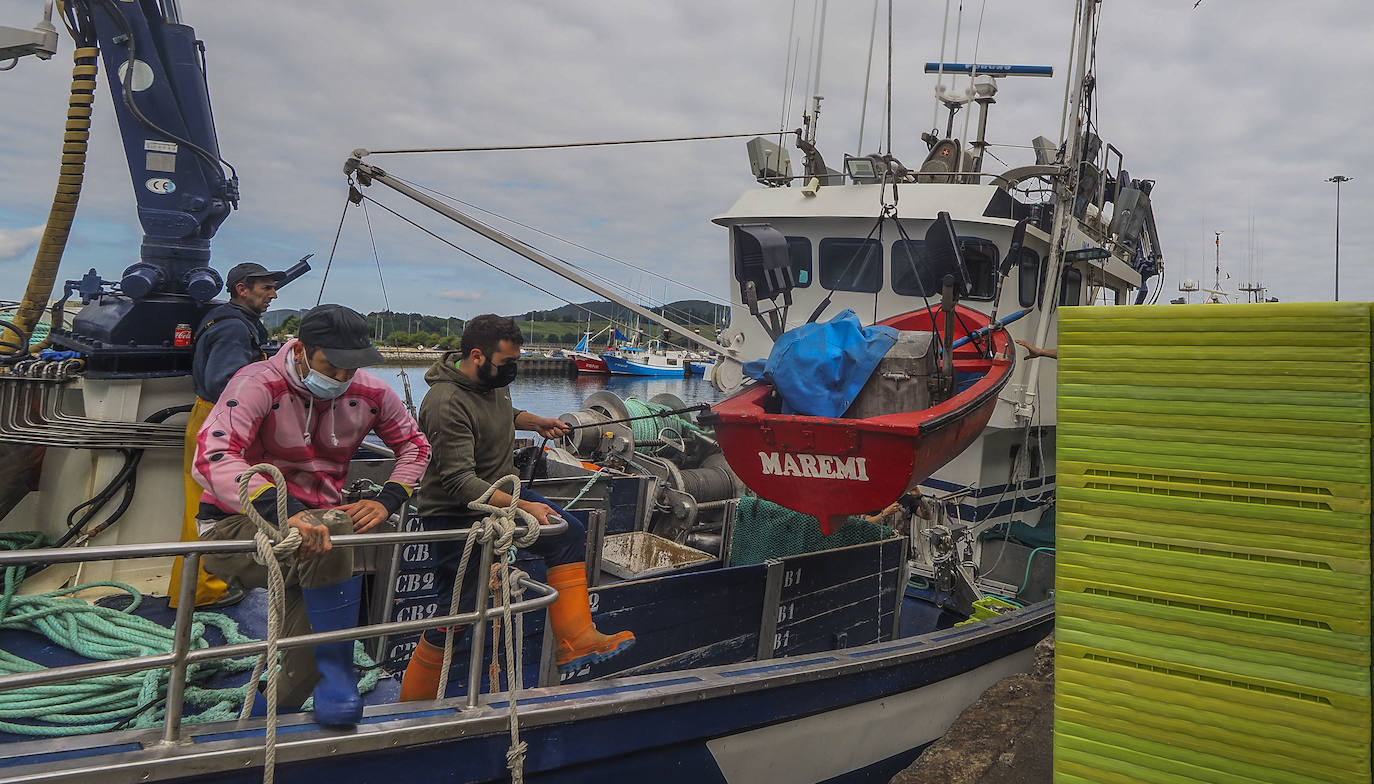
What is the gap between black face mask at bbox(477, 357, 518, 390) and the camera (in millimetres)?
3465

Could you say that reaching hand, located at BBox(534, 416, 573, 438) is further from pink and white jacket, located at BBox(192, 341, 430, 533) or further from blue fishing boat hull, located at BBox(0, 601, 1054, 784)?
blue fishing boat hull, located at BBox(0, 601, 1054, 784)

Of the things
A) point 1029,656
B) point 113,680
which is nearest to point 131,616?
point 113,680

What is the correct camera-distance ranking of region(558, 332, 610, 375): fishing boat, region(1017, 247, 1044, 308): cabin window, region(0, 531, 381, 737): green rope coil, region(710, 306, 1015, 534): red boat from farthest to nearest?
region(558, 332, 610, 375): fishing boat < region(1017, 247, 1044, 308): cabin window < region(710, 306, 1015, 534): red boat < region(0, 531, 381, 737): green rope coil

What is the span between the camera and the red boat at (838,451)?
463cm

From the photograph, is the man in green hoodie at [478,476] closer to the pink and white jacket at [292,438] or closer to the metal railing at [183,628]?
the pink and white jacket at [292,438]

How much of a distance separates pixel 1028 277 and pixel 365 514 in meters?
7.39

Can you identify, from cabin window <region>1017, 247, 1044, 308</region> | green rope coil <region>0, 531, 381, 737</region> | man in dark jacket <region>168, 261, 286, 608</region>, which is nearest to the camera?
green rope coil <region>0, 531, 381, 737</region>

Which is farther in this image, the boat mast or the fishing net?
the boat mast


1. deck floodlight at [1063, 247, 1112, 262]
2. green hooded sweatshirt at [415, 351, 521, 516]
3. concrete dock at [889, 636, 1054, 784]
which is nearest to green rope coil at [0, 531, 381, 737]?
green hooded sweatshirt at [415, 351, 521, 516]

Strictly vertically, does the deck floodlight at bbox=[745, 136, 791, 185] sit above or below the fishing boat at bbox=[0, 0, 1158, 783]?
above

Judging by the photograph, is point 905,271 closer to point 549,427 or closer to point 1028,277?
point 1028,277

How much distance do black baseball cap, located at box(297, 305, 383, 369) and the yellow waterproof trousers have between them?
61.9 inches

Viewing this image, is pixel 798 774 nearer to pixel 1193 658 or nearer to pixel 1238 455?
pixel 1193 658

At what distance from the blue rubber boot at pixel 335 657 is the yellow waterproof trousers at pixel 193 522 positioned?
64.9 inches
